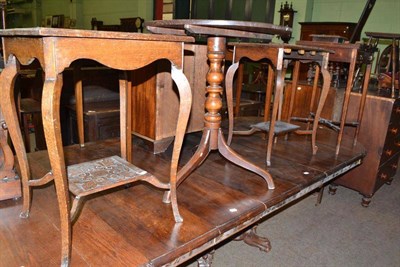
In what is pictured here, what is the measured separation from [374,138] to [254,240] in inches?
51.1

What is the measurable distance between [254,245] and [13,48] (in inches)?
65.9

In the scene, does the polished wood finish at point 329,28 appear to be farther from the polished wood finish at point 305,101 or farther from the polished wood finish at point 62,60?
the polished wood finish at point 62,60

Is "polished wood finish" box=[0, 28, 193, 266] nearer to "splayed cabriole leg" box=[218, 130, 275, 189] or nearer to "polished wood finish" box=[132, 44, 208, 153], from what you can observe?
"splayed cabriole leg" box=[218, 130, 275, 189]

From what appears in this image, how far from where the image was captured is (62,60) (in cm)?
92

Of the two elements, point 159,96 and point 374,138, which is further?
point 374,138

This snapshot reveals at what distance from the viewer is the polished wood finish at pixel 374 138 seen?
2557 mm

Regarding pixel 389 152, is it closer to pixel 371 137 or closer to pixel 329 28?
pixel 371 137

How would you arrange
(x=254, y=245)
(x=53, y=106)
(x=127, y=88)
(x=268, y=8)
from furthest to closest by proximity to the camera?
(x=268, y=8) < (x=254, y=245) < (x=127, y=88) < (x=53, y=106)

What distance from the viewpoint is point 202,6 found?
799cm

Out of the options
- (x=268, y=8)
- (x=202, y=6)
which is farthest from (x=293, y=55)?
(x=202, y=6)

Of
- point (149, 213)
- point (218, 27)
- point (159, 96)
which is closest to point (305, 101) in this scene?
point (159, 96)

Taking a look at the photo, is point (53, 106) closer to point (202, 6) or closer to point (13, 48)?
point (13, 48)

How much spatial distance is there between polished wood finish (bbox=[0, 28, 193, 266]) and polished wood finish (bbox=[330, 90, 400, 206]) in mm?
1906

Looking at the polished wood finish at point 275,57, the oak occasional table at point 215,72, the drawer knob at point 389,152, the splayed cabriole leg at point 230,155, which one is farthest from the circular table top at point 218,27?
the drawer knob at point 389,152
